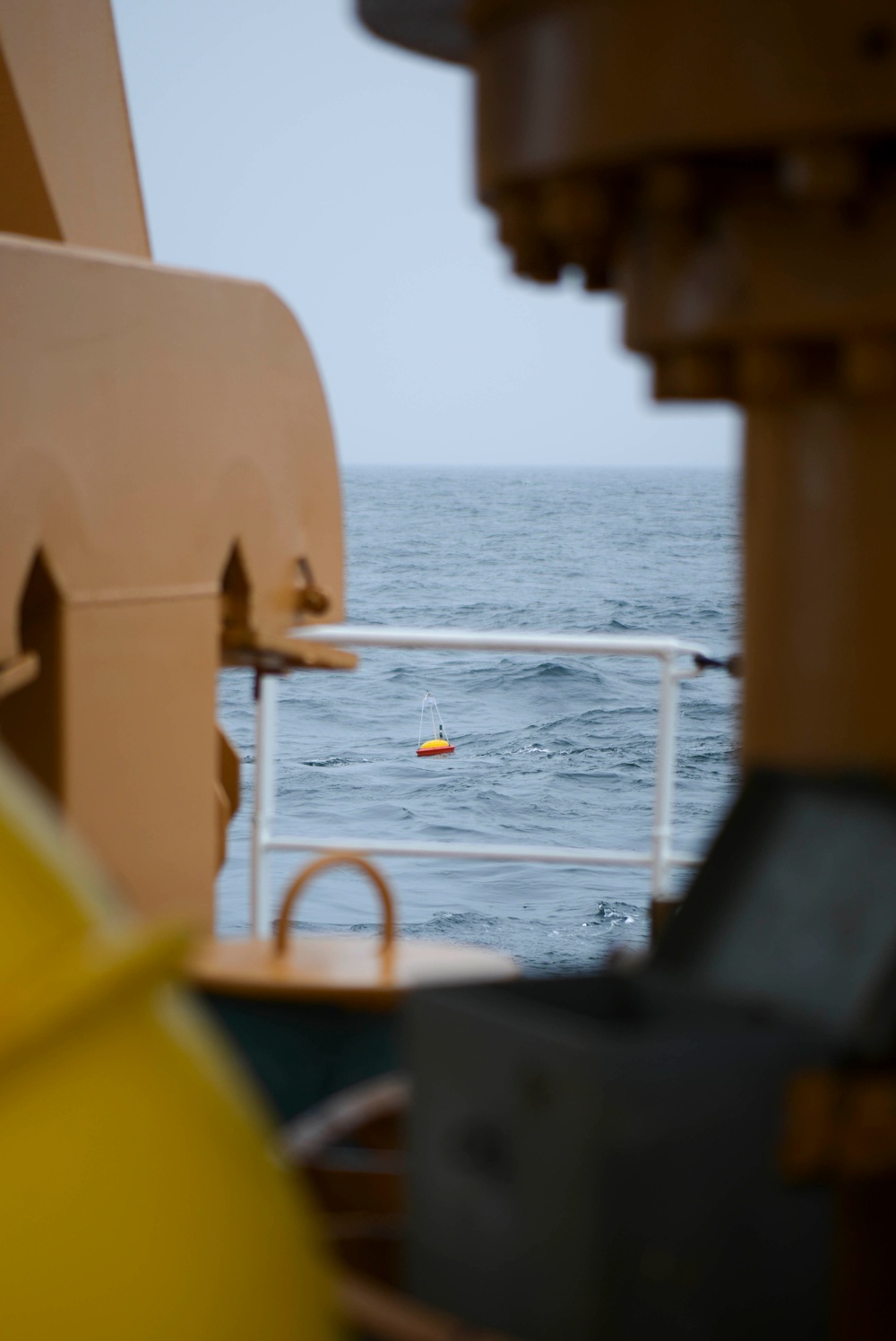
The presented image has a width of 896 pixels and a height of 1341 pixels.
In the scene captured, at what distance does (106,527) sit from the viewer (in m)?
2.80

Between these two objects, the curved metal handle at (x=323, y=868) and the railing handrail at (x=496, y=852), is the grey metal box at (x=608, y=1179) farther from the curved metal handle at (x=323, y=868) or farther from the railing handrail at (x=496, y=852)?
the railing handrail at (x=496, y=852)

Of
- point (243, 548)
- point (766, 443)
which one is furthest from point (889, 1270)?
point (243, 548)

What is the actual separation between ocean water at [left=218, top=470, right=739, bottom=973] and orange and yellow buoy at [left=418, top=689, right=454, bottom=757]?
0.58ft

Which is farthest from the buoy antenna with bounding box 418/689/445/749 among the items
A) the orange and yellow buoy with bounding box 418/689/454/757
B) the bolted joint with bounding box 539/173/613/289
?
the bolted joint with bounding box 539/173/613/289

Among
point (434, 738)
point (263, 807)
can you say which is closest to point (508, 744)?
point (434, 738)

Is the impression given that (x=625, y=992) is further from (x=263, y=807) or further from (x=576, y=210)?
(x=263, y=807)

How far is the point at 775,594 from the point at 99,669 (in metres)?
1.44

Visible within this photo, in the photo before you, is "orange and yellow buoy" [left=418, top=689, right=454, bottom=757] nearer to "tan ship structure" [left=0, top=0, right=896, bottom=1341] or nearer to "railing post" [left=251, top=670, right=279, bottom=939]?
"railing post" [left=251, top=670, right=279, bottom=939]

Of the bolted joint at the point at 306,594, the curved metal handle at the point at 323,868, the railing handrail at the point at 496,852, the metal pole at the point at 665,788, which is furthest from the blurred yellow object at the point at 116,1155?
the metal pole at the point at 665,788

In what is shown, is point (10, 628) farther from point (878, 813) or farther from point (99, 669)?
point (878, 813)

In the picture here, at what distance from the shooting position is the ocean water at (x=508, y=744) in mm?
15859

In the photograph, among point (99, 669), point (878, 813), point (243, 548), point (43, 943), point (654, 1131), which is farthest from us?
point (243, 548)

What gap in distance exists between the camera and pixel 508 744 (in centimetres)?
2461

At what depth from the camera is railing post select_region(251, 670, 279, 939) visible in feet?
13.7
